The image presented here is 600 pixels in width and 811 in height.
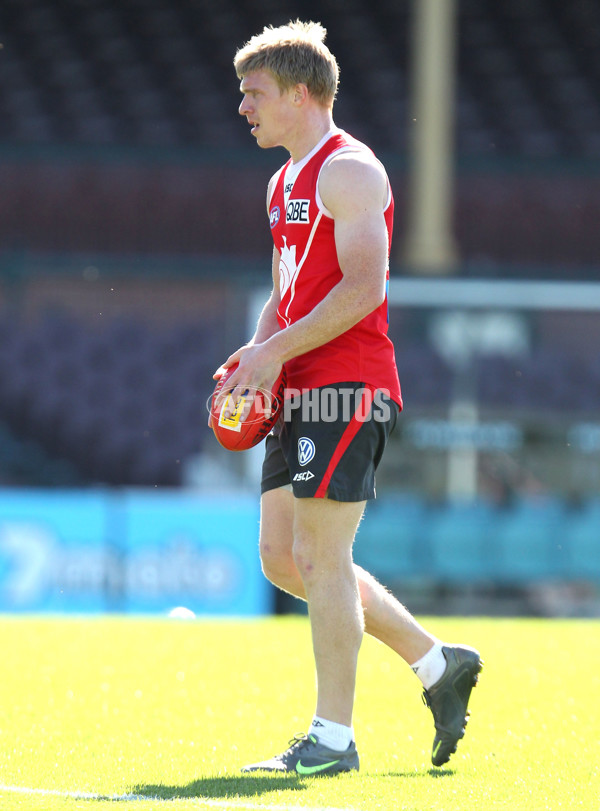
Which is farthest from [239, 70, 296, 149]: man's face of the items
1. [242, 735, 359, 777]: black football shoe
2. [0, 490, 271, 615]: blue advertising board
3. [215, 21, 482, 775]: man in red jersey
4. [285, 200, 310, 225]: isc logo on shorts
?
[0, 490, 271, 615]: blue advertising board

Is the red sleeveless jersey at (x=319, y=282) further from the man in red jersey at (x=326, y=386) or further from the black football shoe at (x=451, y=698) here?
the black football shoe at (x=451, y=698)

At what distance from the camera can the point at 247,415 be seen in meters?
3.14

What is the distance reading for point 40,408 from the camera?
456 inches

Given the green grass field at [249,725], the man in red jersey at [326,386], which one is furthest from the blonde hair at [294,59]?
the green grass field at [249,725]

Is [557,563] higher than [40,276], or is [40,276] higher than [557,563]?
[40,276]

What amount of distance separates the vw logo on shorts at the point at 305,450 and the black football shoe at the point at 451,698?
699 mm

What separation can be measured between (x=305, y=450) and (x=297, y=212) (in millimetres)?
635

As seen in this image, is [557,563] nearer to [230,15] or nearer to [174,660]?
[174,660]

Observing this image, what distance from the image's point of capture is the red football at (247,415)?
122 inches

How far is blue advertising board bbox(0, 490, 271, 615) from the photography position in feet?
29.6

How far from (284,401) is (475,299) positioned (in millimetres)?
7594

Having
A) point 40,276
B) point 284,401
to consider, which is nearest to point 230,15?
point 40,276

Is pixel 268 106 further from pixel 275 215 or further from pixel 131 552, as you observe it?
pixel 131 552

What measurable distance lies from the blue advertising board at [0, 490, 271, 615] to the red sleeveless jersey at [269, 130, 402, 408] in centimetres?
598
